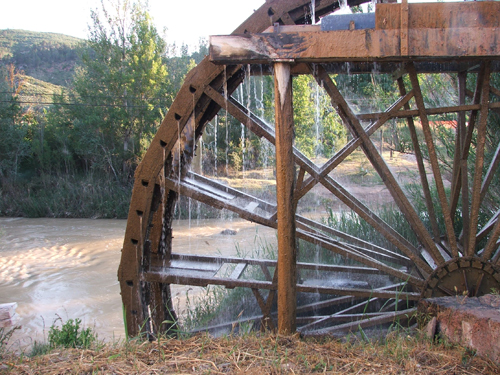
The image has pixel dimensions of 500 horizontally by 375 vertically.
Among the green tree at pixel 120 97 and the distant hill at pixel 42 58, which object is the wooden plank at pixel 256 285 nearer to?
the green tree at pixel 120 97

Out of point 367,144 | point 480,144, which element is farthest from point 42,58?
point 480,144

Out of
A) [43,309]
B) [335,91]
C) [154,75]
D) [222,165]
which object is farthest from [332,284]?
[154,75]

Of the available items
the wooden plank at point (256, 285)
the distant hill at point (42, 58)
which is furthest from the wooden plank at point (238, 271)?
the distant hill at point (42, 58)

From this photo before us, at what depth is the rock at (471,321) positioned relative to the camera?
9.48 ft

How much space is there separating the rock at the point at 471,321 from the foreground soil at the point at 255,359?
0.09m

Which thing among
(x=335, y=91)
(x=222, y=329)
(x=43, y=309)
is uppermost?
(x=335, y=91)

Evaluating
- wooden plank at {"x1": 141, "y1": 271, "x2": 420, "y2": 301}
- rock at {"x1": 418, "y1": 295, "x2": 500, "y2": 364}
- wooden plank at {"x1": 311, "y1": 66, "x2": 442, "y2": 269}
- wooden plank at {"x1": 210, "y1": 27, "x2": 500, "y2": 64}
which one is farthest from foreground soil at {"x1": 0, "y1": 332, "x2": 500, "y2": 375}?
wooden plank at {"x1": 210, "y1": 27, "x2": 500, "y2": 64}

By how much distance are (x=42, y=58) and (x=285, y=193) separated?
49.7 meters

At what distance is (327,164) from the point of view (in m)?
4.80

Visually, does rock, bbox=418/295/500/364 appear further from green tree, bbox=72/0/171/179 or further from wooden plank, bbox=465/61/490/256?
green tree, bbox=72/0/171/179

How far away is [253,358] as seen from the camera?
2943mm

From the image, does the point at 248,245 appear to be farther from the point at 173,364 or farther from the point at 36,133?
the point at 36,133

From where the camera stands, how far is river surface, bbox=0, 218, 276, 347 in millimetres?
8234

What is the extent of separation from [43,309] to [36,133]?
1592cm
